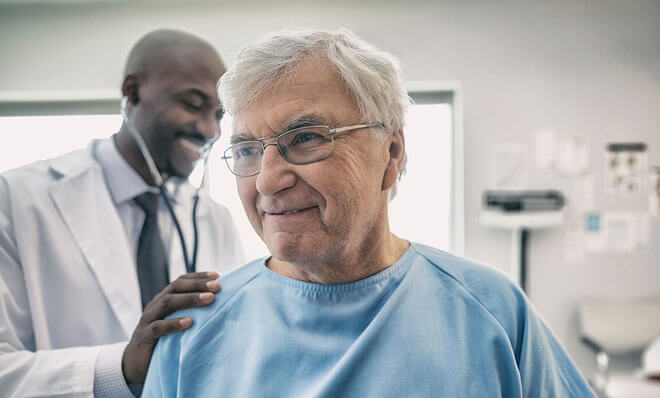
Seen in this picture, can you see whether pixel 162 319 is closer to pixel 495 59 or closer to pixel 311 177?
pixel 311 177

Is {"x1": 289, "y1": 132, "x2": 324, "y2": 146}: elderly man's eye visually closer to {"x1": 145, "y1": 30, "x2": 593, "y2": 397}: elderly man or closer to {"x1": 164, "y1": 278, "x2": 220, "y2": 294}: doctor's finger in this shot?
{"x1": 145, "y1": 30, "x2": 593, "y2": 397}: elderly man

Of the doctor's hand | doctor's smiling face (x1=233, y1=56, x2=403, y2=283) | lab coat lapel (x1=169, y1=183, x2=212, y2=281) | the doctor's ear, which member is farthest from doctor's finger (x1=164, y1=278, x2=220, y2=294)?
the doctor's ear

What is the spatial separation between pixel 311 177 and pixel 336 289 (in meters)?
0.23

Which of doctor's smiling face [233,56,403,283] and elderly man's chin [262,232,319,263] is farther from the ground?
doctor's smiling face [233,56,403,283]

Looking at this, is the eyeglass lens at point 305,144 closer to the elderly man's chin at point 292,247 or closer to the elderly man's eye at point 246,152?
the elderly man's eye at point 246,152

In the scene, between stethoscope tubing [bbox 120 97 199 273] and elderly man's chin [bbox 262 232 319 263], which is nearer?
elderly man's chin [bbox 262 232 319 263]

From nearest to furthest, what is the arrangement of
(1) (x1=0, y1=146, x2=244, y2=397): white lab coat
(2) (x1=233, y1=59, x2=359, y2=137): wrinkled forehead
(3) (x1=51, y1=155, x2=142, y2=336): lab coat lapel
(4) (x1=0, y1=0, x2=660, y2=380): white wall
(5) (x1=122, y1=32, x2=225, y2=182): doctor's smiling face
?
(2) (x1=233, y1=59, x2=359, y2=137): wrinkled forehead → (1) (x1=0, y1=146, x2=244, y2=397): white lab coat → (3) (x1=51, y1=155, x2=142, y2=336): lab coat lapel → (5) (x1=122, y1=32, x2=225, y2=182): doctor's smiling face → (4) (x1=0, y1=0, x2=660, y2=380): white wall

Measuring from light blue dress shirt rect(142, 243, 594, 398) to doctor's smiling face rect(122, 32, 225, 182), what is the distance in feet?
1.81

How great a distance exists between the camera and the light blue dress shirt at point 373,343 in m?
0.71

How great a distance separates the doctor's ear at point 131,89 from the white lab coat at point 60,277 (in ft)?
0.67

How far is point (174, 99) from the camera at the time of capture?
1.17 meters

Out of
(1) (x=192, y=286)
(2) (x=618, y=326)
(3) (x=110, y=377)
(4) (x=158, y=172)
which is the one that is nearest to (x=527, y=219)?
(2) (x=618, y=326)

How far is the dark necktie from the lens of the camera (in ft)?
3.78

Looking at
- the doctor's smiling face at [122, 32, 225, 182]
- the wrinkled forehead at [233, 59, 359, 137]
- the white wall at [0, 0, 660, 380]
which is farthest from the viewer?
the white wall at [0, 0, 660, 380]
